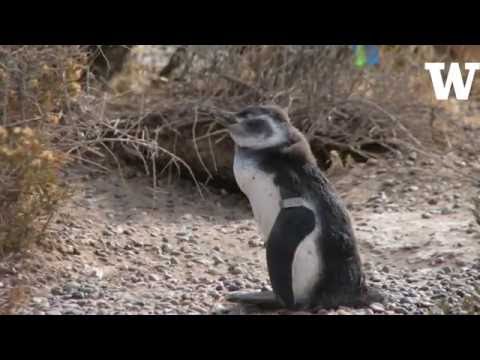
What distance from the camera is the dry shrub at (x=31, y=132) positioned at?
5.42m

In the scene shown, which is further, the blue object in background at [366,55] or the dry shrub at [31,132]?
the blue object in background at [366,55]

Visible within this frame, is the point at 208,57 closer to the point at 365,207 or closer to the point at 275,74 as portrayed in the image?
the point at 275,74

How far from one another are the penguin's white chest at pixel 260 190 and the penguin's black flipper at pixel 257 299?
0.34 meters

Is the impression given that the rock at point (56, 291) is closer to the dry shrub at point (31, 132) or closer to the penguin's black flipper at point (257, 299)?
the dry shrub at point (31, 132)

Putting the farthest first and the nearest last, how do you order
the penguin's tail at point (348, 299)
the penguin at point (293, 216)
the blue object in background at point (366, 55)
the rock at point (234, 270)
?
the blue object in background at point (366, 55), the rock at point (234, 270), the penguin's tail at point (348, 299), the penguin at point (293, 216)

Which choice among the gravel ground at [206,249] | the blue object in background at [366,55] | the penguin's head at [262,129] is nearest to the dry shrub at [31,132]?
the gravel ground at [206,249]

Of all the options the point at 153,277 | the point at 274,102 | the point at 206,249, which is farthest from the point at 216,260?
the point at 274,102

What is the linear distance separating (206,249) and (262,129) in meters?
1.79

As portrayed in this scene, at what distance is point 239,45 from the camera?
25.6 feet

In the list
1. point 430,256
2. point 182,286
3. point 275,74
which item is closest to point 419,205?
point 430,256

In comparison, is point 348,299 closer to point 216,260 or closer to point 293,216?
point 293,216

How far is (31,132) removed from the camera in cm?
524

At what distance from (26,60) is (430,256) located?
2.62 m

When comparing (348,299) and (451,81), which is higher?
(451,81)
